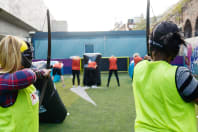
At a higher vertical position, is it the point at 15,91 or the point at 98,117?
the point at 15,91

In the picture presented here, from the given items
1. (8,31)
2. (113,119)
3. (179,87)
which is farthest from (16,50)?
(8,31)

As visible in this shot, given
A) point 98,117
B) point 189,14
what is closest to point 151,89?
point 98,117

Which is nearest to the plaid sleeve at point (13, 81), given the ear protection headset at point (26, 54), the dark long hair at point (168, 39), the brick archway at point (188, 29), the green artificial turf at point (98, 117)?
the ear protection headset at point (26, 54)

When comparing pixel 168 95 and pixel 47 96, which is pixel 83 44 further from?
pixel 168 95

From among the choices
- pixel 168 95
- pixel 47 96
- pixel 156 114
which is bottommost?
pixel 47 96

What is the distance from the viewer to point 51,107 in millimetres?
4230

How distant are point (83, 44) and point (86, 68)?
1106cm

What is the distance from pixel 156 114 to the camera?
1305mm

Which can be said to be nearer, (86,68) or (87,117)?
(87,117)

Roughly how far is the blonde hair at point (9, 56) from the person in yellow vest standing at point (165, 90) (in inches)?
37.3

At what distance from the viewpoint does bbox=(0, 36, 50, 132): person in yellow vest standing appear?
1.50 meters

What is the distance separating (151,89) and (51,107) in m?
3.30

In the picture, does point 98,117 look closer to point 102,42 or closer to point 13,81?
point 13,81

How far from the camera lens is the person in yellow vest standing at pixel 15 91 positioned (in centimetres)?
150
